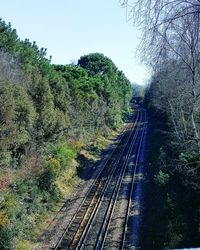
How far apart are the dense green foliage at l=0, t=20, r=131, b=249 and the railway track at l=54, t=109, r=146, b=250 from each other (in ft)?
7.25

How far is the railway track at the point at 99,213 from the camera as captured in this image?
70.0ft

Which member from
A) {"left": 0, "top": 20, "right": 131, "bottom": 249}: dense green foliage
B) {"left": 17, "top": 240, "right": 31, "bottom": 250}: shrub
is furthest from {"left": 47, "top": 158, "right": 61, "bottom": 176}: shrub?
{"left": 17, "top": 240, "right": 31, "bottom": 250}: shrub

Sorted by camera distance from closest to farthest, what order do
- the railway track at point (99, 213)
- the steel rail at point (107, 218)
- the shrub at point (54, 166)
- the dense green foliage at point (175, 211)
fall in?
the dense green foliage at point (175, 211)
the steel rail at point (107, 218)
the railway track at point (99, 213)
the shrub at point (54, 166)

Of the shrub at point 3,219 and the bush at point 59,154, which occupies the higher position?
the bush at point 59,154

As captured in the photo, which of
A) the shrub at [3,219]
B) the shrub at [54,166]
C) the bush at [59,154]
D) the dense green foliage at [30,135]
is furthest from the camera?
the bush at [59,154]

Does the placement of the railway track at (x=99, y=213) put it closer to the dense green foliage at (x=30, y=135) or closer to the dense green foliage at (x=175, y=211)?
the dense green foliage at (x=175, y=211)

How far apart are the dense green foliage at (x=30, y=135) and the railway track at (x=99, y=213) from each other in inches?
87.0

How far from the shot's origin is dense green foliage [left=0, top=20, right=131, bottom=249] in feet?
76.4

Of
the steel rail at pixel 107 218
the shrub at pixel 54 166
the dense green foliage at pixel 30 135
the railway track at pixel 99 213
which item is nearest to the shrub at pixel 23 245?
the dense green foliage at pixel 30 135

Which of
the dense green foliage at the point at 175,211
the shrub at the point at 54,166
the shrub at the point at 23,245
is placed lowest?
the shrub at the point at 23,245

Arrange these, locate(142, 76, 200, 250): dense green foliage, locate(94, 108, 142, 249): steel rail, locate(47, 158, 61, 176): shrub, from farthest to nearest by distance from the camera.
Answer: locate(47, 158, 61, 176): shrub → locate(94, 108, 142, 249): steel rail → locate(142, 76, 200, 250): dense green foliage

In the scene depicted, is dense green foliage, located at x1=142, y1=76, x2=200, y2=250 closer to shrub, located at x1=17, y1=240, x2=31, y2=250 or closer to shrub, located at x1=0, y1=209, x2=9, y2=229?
shrub, located at x1=17, y1=240, x2=31, y2=250

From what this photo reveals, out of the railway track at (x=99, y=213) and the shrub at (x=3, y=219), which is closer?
the shrub at (x=3, y=219)

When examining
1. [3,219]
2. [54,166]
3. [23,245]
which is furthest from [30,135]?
[23,245]
